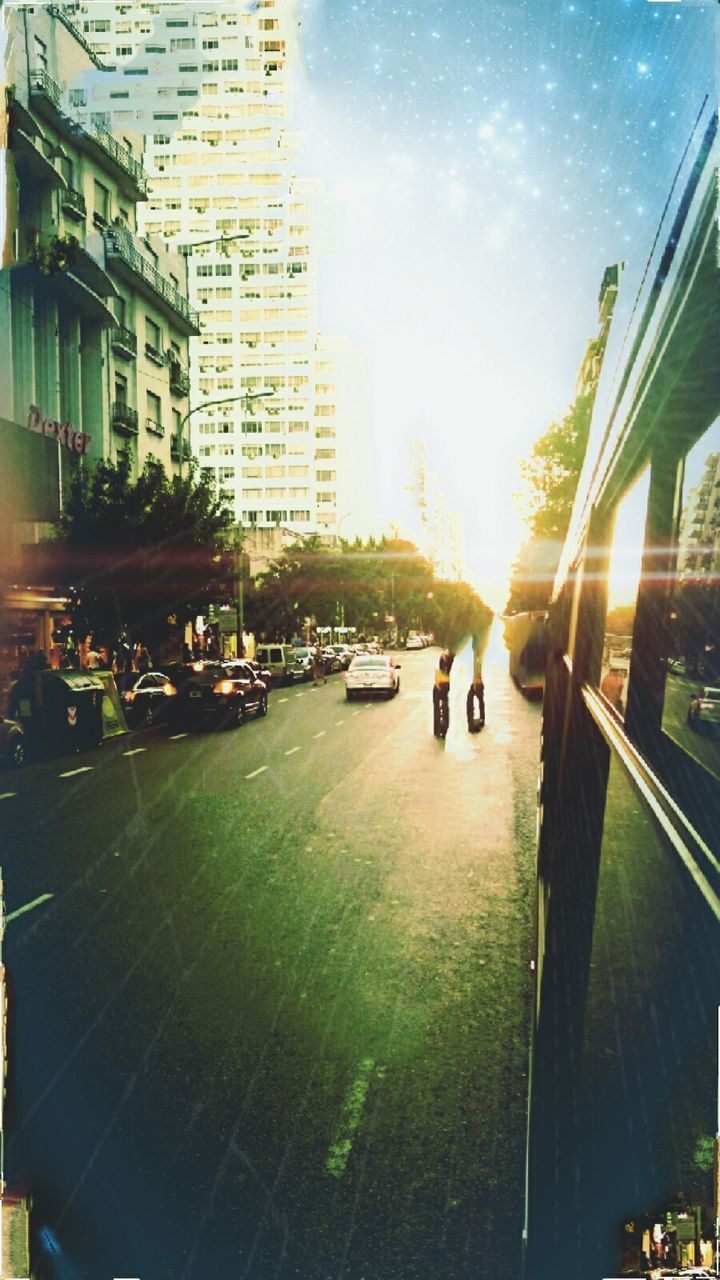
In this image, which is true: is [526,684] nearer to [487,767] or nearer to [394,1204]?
[487,767]

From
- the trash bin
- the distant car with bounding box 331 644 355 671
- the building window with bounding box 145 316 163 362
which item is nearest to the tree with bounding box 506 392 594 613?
the trash bin

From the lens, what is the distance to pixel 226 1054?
4.44 meters

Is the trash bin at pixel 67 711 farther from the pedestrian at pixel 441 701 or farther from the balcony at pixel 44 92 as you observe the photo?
the balcony at pixel 44 92

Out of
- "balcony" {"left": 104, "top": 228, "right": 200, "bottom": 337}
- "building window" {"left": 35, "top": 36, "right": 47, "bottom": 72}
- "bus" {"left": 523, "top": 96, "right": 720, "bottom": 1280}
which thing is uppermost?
"building window" {"left": 35, "top": 36, "right": 47, "bottom": 72}

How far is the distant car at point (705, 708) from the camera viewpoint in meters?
1.33

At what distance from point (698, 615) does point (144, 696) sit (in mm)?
24508

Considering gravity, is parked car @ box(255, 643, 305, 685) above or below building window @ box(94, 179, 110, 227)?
below

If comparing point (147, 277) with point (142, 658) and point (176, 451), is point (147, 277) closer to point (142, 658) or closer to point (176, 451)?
point (176, 451)

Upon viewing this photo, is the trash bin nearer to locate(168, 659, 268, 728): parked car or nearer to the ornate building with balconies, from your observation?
locate(168, 659, 268, 728): parked car

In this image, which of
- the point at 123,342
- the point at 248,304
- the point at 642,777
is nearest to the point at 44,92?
the point at 123,342

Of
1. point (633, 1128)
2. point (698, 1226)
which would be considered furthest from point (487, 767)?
point (698, 1226)

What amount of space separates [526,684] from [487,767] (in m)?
16.6

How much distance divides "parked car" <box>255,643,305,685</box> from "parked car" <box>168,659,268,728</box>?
17247mm

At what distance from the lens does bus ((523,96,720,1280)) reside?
1447 mm
